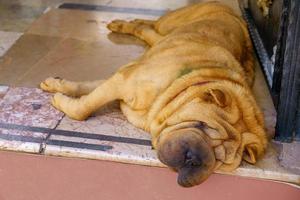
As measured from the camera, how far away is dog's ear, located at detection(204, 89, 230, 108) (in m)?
2.03

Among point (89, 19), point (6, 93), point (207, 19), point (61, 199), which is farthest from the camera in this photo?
point (89, 19)

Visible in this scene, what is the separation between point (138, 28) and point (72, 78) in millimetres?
604

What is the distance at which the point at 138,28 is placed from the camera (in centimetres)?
321

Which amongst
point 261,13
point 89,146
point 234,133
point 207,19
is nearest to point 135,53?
point 207,19

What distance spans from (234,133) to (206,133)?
0.34 feet

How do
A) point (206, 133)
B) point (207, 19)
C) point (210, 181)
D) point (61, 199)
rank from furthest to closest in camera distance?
point (207, 19)
point (61, 199)
point (210, 181)
point (206, 133)

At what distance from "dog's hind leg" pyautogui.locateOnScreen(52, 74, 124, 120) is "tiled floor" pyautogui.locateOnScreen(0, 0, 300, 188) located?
0.04 meters

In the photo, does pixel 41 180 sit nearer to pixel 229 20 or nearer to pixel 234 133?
pixel 234 133

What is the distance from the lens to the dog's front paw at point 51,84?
102 inches

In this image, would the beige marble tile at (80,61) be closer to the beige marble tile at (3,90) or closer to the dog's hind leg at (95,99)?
the beige marble tile at (3,90)

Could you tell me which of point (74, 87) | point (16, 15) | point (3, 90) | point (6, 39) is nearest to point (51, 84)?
point (74, 87)

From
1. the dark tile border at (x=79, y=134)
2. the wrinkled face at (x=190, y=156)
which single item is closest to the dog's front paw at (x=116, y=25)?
the dark tile border at (x=79, y=134)

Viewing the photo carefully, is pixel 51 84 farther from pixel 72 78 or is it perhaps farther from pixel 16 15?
pixel 16 15

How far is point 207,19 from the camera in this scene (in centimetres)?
285
